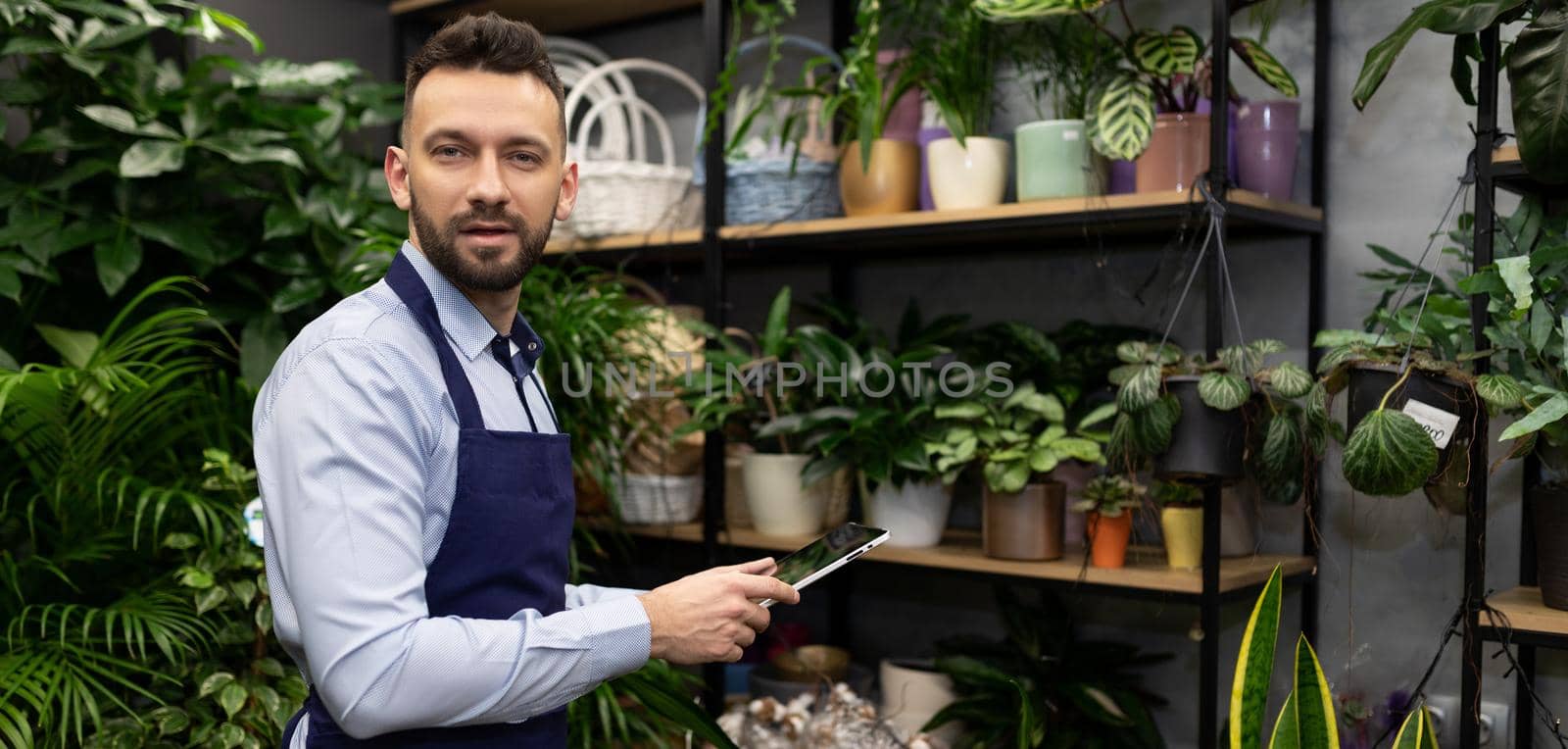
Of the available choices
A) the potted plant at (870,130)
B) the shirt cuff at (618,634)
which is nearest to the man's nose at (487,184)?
the shirt cuff at (618,634)

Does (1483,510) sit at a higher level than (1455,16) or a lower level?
lower

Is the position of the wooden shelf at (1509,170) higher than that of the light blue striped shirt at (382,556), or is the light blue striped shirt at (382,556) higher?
the wooden shelf at (1509,170)

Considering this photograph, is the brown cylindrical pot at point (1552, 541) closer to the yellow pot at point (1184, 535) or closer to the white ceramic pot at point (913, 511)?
the yellow pot at point (1184, 535)

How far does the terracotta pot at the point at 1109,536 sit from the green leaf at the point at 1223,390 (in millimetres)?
324

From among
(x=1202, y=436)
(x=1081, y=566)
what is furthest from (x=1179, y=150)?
(x=1081, y=566)

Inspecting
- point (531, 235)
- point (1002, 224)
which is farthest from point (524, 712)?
point (1002, 224)

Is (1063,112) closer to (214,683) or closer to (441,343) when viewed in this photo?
(441,343)

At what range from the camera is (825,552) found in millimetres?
1340

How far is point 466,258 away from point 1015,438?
121 centimetres

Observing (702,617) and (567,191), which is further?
(567,191)

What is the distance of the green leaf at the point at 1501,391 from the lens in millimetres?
1620

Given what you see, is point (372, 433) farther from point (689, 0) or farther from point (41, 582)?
point (689, 0)

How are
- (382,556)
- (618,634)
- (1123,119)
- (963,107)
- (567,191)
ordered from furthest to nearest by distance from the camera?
(963,107)
(1123,119)
(567,191)
(618,634)
(382,556)

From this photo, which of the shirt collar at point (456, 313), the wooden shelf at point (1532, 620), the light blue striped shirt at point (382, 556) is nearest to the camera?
the light blue striped shirt at point (382, 556)
